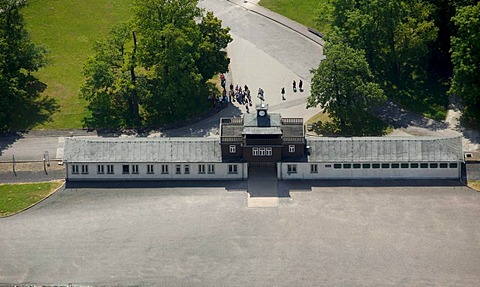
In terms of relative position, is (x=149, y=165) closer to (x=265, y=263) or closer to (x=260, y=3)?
(x=265, y=263)

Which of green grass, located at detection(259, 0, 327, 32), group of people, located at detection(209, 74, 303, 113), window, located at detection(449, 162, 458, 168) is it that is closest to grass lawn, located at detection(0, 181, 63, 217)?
group of people, located at detection(209, 74, 303, 113)

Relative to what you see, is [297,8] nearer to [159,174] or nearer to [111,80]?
[111,80]

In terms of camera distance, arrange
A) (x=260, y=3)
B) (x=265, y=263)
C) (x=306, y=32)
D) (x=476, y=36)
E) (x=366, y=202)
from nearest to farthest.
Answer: (x=265, y=263) < (x=366, y=202) < (x=476, y=36) < (x=306, y=32) < (x=260, y=3)

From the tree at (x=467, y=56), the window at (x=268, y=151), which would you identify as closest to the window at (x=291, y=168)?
the window at (x=268, y=151)

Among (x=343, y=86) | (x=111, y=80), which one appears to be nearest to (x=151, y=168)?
(x=111, y=80)

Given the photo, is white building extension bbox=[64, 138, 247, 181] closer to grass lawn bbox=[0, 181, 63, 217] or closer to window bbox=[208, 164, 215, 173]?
window bbox=[208, 164, 215, 173]

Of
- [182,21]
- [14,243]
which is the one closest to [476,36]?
[182,21]

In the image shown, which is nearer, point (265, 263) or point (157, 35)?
point (265, 263)
